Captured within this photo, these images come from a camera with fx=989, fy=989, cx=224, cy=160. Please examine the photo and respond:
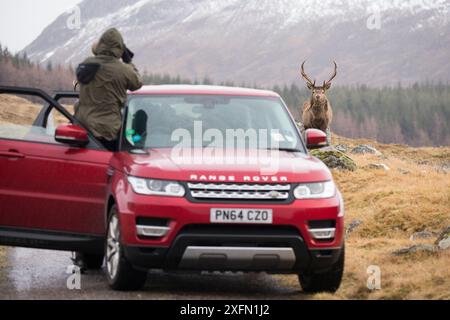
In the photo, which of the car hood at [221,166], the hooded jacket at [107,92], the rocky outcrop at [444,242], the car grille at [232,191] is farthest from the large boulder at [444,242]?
the hooded jacket at [107,92]

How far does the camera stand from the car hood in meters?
8.15

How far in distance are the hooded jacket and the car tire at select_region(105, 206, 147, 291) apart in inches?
42.3

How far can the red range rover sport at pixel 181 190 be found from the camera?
26.3ft

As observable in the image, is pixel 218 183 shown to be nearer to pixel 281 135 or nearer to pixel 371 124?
pixel 281 135

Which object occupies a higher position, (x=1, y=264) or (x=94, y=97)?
(x=94, y=97)

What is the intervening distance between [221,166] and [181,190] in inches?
16.8

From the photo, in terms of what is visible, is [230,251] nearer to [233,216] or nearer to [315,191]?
[233,216]

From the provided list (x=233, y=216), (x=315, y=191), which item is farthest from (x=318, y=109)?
(x=233, y=216)

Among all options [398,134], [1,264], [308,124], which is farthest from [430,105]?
[1,264]

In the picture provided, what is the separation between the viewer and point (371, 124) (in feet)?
589

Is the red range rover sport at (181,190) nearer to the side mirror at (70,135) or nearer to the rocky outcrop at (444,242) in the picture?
the side mirror at (70,135)

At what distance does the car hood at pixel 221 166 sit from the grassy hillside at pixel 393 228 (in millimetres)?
1125

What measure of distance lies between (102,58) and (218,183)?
2.25 meters

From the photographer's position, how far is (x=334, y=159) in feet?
78.9
